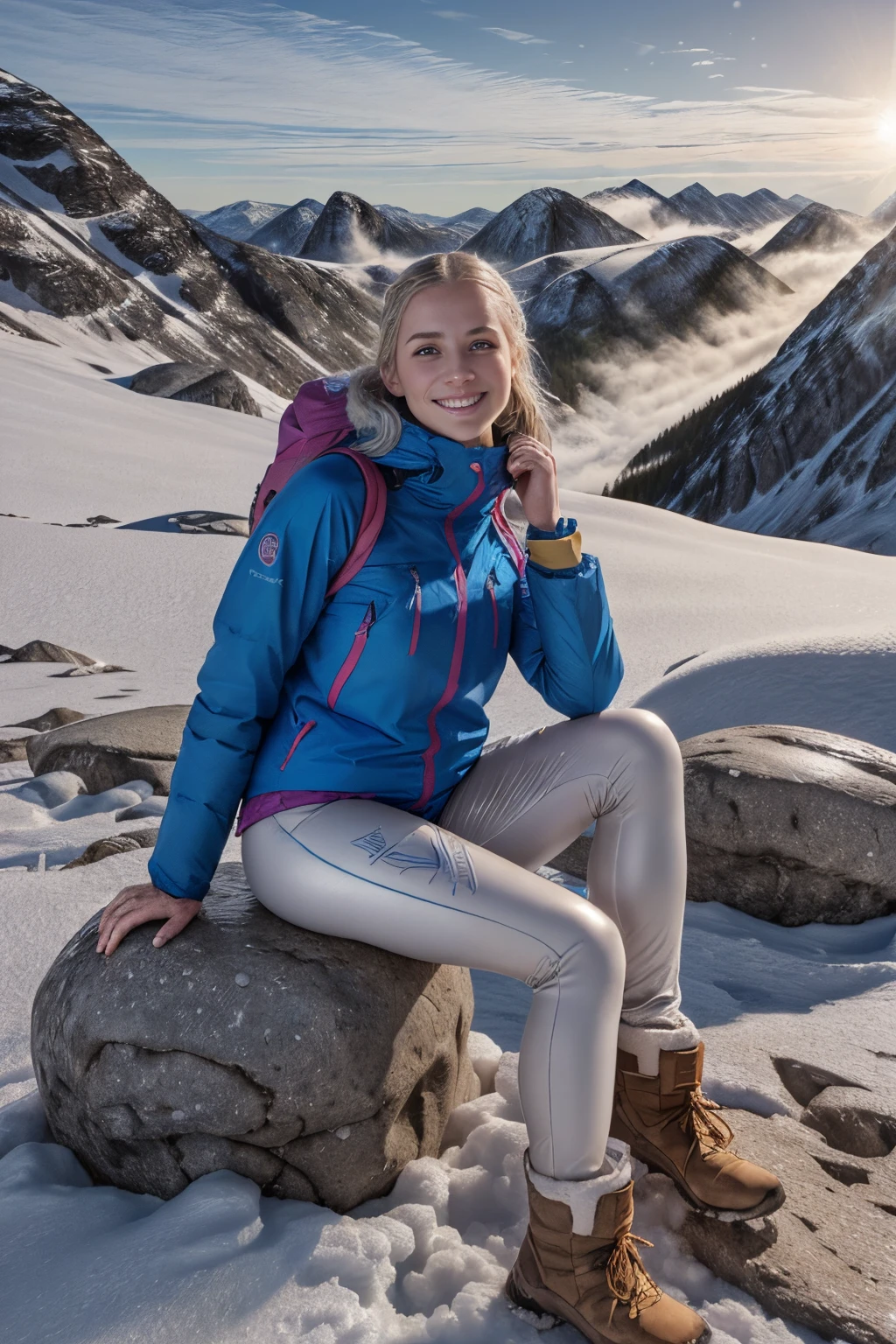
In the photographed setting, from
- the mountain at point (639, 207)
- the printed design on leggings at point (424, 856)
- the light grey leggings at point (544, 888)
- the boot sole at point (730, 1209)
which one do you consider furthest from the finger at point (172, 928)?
the mountain at point (639, 207)

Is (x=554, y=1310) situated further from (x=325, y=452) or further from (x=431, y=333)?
(x=431, y=333)

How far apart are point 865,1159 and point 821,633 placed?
3.92 meters

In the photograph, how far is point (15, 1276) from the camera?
1718 mm

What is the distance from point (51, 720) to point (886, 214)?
163870mm

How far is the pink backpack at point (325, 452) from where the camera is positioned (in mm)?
2041

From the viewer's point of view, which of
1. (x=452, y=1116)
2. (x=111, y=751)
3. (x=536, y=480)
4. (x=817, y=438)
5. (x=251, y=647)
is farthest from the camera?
(x=817, y=438)

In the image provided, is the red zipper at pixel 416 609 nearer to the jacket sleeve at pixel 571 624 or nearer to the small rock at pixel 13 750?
the jacket sleeve at pixel 571 624

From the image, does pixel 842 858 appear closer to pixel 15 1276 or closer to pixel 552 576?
pixel 552 576

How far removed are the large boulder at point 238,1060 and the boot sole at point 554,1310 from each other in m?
0.36

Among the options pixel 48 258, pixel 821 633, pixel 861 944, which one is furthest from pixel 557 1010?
pixel 48 258

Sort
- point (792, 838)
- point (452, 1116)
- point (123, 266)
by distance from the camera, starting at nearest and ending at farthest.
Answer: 1. point (452, 1116)
2. point (792, 838)
3. point (123, 266)

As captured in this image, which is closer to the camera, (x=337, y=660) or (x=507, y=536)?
(x=337, y=660)

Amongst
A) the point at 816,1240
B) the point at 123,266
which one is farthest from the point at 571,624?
the point at 123,266

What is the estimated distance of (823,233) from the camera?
155 metres
